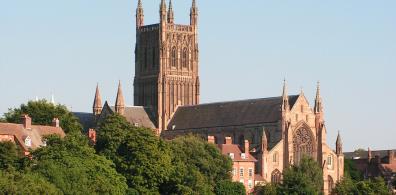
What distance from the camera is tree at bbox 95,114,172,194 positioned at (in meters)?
113

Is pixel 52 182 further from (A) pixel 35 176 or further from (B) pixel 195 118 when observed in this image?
(B) pixel 195 118

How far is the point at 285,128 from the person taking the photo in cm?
16388

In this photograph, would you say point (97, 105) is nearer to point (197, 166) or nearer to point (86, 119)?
point (86, 119)

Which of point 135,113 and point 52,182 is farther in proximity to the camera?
point 135,113

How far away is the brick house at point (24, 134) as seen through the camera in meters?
115

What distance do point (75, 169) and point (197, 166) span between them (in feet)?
118

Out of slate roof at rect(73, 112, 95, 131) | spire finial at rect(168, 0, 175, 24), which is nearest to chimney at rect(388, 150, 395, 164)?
spire finial at rect(168, 0, 175, 24)

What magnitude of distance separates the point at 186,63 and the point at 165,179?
74089mm

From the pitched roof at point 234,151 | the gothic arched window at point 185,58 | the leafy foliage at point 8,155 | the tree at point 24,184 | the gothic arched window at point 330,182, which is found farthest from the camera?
the gothic arched window at point 185,58

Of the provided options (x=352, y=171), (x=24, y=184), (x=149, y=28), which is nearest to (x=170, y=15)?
(x=149, y=28)

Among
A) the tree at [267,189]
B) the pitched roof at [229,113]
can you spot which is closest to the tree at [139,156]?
the tree at [267,189]

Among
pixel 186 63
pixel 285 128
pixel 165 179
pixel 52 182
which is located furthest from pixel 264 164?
pixel 52 182

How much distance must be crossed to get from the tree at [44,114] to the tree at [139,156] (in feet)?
75.6

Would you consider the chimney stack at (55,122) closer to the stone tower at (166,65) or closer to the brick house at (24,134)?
the brick house at (24,134)
